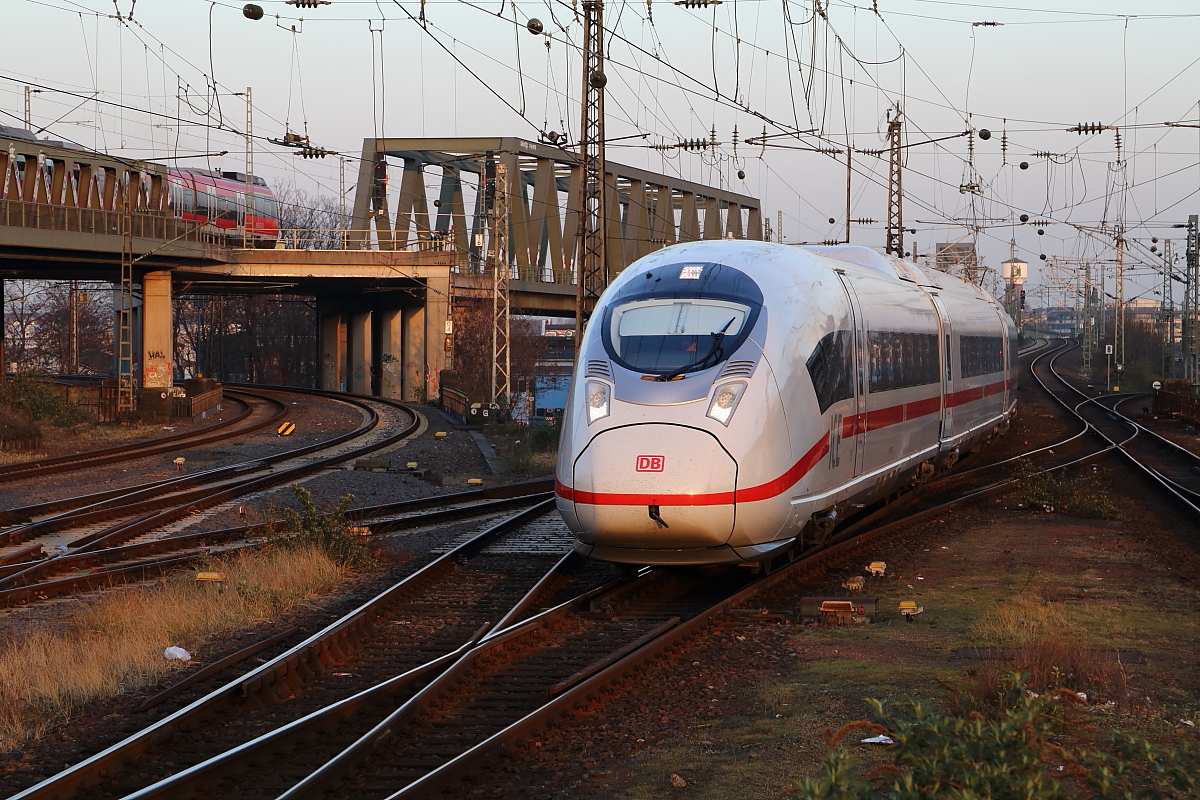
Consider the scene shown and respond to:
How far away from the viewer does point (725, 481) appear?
997 cm

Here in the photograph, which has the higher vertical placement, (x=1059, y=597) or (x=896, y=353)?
(x=896, y=353)

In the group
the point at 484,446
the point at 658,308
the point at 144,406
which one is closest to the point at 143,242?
the point at 144,406

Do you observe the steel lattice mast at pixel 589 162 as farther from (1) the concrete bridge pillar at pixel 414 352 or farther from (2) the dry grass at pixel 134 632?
(1) the concrete bridge pillar at pixel 414 352

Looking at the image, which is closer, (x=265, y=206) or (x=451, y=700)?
(x=451, y=700)

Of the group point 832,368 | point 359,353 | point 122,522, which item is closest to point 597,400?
point 832,368

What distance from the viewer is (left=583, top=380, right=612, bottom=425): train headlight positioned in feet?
34.1

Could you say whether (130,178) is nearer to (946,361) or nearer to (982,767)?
(946,361)

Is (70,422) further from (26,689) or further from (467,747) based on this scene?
(467,747)

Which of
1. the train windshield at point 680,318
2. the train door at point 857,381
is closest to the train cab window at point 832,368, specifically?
the train door at point 857,381

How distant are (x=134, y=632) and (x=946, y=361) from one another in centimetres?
1322

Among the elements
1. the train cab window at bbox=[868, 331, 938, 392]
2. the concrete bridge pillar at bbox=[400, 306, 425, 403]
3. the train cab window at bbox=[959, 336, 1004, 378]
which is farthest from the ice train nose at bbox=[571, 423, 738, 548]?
the concrete bridge pillar at bbox=[400, 306, 425, 403]

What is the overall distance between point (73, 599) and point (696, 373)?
251 inches

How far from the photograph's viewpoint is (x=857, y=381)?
12883mm

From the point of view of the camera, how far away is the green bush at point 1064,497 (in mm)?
17344
